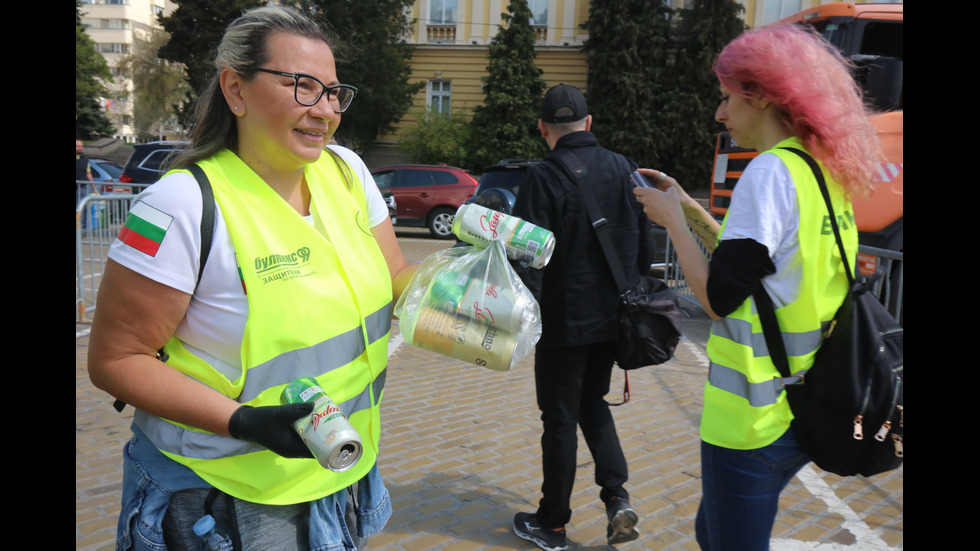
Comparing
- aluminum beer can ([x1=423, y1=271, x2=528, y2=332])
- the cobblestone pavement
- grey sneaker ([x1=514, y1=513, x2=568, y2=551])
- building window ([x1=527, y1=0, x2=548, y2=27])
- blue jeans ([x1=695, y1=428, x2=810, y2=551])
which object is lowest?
the cobblestone pavement

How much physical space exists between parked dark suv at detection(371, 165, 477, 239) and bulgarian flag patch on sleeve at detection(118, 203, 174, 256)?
1511 centimetres

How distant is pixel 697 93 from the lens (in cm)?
2714

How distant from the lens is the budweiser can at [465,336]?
197 cm

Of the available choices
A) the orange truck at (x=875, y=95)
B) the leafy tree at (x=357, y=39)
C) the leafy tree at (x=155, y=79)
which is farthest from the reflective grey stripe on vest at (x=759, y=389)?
the leafy tree at (x=155, y=79)

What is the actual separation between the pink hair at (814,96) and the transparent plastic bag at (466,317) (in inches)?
34.8

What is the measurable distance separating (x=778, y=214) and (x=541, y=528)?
2.08m

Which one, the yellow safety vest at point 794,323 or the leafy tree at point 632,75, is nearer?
the yellow safety vest at point 794,323

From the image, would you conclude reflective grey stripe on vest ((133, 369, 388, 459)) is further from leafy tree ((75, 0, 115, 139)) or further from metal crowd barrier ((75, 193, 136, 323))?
leafy tree ((75, 0, 115, 139))

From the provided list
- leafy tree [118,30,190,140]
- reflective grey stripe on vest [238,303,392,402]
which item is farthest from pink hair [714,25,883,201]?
leafy tree [118,30,190,140]

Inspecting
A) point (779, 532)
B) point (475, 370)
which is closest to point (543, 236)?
point (779, 532)

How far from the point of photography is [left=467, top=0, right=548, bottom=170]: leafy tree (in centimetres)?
2659

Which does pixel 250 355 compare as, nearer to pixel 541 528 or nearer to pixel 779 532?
pixel 541 528

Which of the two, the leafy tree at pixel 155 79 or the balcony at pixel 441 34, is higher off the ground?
the balcony at pixel 441 34

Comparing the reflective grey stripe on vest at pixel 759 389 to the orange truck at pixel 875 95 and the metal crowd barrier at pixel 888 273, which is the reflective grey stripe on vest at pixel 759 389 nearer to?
the metal crowd barrier at pixel 888 273
